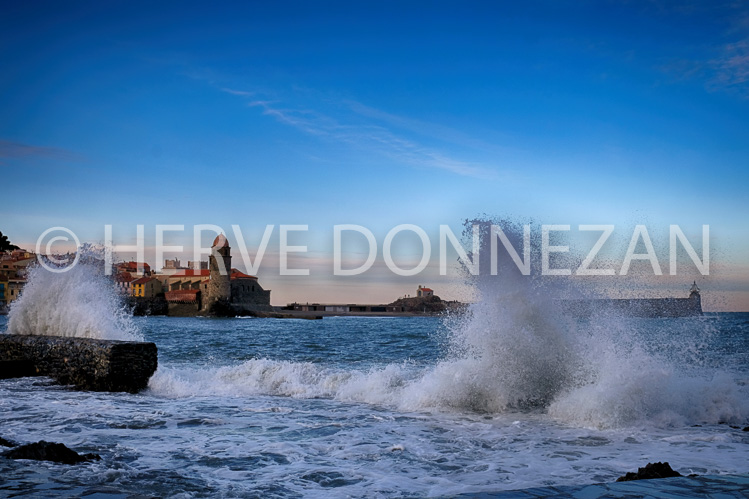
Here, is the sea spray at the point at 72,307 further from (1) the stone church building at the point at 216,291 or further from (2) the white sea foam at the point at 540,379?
(1) the stone church building at the point at 216,291

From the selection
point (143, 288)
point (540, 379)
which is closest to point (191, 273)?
point (143, 288)

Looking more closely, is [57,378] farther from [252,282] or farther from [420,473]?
[252,282]

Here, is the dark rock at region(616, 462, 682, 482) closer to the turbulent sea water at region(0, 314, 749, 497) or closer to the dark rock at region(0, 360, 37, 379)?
the turbulent sea water at region(0, 314, 749, 497)

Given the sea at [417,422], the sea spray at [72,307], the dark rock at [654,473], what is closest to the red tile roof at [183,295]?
the sea spray at [72,307]

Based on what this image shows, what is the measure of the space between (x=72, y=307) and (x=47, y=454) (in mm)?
11065

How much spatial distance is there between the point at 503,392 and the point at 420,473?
3.86 m

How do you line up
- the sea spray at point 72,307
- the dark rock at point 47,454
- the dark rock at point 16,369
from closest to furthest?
the dark rock at point 47,454, the dark rock at point 16,369, the sea spray at point 72,307

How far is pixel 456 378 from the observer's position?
873 centimetres

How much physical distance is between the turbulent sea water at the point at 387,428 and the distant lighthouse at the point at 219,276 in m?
73.2

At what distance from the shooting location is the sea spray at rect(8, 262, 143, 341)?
14.2 meters

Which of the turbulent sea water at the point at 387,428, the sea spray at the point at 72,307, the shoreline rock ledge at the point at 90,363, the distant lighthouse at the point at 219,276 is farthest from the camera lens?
the distant lighthouse at the point at 219,276

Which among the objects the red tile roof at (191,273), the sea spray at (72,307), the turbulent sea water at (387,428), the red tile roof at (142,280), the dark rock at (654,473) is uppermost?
the red tile roof at (191,273)

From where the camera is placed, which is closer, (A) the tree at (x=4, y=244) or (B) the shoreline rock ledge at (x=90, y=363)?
(B) the shoreline rock ledge at (x=90, y=363)

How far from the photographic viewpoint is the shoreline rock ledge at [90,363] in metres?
9.78
